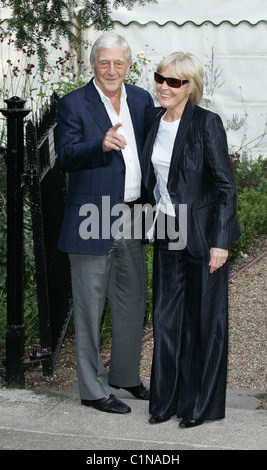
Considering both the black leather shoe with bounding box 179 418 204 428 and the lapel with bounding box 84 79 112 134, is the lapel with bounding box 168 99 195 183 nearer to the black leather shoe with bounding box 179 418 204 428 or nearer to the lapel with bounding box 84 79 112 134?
the lapel with bounding box 84 79 112 134

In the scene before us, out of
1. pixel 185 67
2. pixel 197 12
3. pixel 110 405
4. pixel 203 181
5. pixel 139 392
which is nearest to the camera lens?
pixel 185 67

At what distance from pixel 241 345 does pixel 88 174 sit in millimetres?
2318

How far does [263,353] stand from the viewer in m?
5.70

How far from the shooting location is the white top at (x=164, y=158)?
3873mm

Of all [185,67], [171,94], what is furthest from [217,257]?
[185,67]

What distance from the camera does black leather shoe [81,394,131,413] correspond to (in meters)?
4.12

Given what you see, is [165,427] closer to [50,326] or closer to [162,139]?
[50,326]

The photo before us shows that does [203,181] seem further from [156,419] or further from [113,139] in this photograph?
[156,419]

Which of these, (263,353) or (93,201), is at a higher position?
(93,201)

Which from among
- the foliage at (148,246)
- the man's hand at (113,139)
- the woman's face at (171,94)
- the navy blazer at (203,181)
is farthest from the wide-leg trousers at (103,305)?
the foliage at (148,246)

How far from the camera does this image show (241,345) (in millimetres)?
5836
